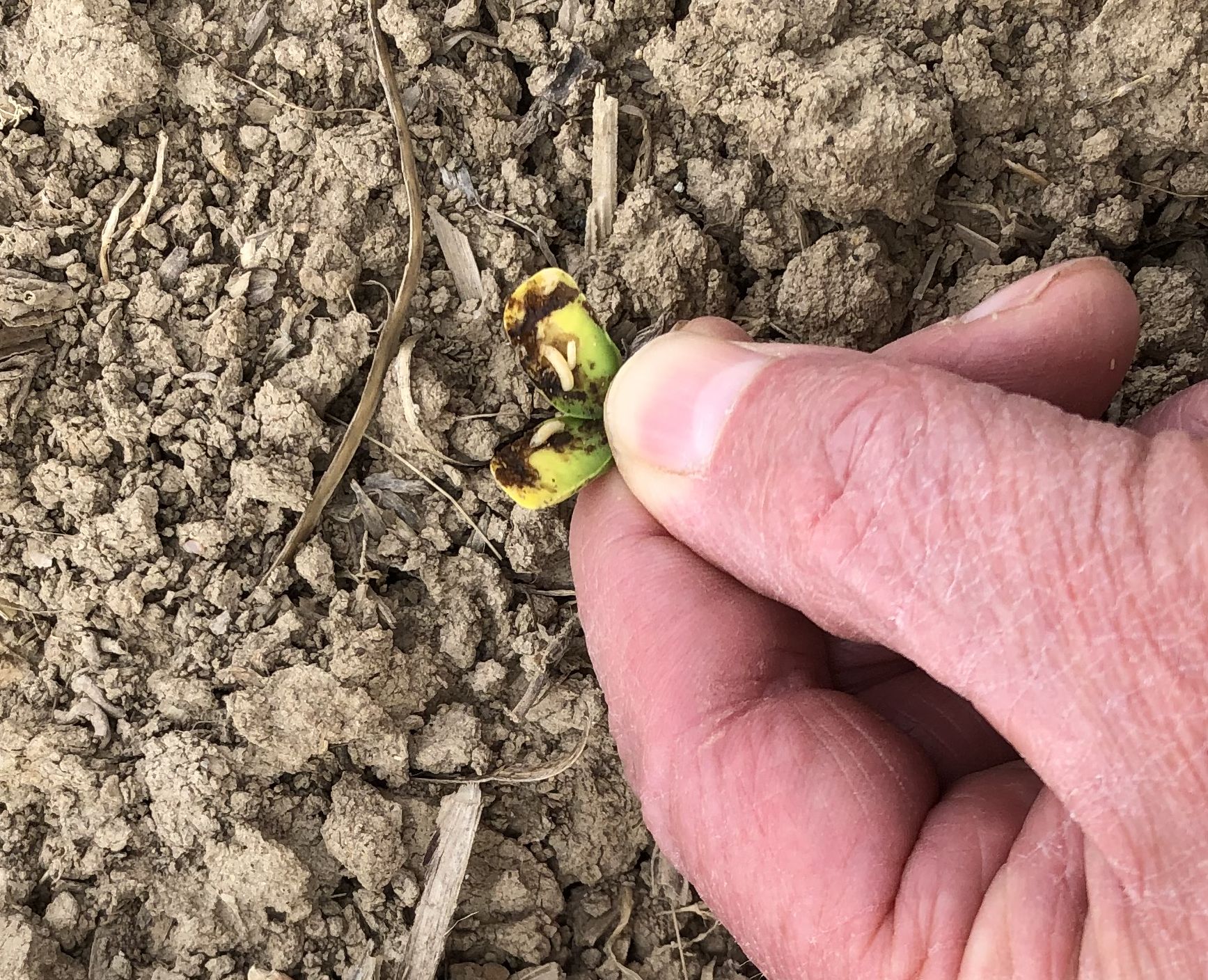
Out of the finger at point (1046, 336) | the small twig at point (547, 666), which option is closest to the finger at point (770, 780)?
the small twig at point (547, 666)

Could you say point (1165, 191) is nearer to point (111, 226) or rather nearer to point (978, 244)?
point (978, 244)

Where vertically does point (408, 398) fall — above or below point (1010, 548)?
below

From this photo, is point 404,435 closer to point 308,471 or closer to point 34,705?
point 308,471

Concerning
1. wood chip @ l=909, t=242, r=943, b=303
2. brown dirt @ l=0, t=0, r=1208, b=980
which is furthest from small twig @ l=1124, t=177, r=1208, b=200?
wood chip @ l=909, t=242, r=943, b=303

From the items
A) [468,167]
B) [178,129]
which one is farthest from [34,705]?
[468,167]

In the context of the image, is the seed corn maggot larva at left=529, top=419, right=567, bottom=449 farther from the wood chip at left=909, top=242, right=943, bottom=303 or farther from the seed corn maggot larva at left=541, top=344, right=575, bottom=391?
the wood chip at left=909, top=242, right=943, bottom=303

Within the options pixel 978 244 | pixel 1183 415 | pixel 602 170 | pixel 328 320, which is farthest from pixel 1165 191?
pixel 328 320

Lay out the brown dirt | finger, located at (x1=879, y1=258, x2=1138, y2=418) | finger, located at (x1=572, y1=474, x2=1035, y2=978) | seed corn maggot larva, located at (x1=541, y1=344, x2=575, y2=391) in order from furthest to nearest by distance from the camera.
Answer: the brown dirt → seed corn maggot larva, located at (x1=541, y1=344, x2=575, y2=391) → finger, located at (x1=879, y1=258, x2=1138, y2=418) → finger, located at (x1=572, y1=474, x2=1035, y2=978)

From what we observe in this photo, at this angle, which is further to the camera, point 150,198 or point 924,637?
point 150,198
